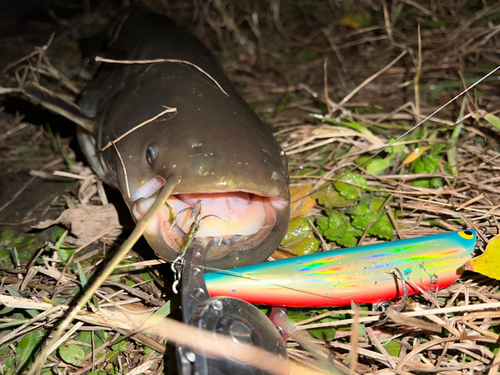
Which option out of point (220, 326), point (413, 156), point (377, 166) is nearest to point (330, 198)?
point (377, 166)

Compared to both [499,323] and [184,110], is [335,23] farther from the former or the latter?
[499,323]

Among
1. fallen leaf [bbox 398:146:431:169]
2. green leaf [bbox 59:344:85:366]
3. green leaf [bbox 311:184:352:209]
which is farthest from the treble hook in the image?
fallen leaf [bbox 398:146:431:169]

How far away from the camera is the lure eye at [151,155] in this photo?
1.58 meters

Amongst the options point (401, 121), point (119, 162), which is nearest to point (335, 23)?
point (401, 121)

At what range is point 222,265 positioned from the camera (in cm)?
147

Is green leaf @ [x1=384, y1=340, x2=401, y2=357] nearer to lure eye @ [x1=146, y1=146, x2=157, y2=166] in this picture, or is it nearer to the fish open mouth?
the fish open mouth

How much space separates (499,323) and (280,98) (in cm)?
229

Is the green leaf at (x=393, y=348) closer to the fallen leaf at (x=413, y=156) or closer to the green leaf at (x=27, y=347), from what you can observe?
the fallen leaf at (x=413, y=156)

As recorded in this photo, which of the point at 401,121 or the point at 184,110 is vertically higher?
the point at 184,110

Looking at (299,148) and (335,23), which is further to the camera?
(335,23)

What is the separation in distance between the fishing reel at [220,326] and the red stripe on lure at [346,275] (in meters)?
0.12

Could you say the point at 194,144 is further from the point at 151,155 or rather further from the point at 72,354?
the point at 72,354

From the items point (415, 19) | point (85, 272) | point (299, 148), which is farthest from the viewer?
point (415, 19)

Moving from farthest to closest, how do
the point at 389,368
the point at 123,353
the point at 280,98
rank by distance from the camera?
the point at 280,98, the point at 123,353, the point at 389,368
